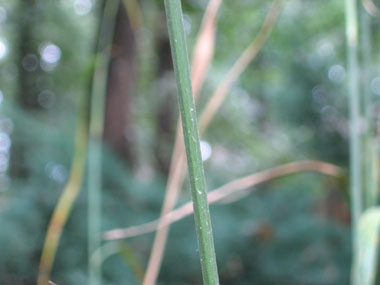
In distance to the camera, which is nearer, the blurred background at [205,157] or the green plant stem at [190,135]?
the green plant stem at [190,135]

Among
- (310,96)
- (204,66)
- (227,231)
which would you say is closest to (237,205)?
(227,231)

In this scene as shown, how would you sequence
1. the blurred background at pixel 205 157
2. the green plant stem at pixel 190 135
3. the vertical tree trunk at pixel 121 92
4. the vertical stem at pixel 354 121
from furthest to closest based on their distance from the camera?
the vertical tree trunk at pixel 121 92 → the blurred background at pixel 205 157 → the vertical stem at pixel 354 121 → the green plant stem at pixel 190 135

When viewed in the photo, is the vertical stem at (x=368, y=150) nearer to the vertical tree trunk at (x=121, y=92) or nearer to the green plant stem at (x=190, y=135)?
the green plant stem at (x=190, y=135)

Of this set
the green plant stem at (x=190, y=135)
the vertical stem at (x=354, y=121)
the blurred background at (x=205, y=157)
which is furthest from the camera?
the blurred background at (x=205, y=157)

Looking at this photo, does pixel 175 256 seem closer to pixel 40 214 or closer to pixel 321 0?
pixel 40 214

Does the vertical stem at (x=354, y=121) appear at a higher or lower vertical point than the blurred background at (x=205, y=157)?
lower

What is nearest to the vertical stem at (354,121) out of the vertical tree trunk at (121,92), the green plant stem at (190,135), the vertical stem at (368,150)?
the vertical stem at (368,150)
